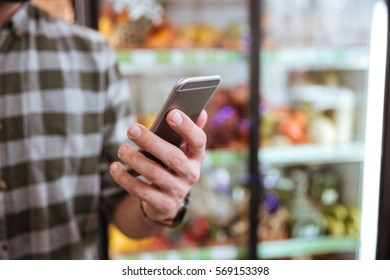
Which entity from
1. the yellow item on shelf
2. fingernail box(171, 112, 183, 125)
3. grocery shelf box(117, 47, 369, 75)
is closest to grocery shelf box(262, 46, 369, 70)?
grocery shelf box(117, 47, 369, 75)

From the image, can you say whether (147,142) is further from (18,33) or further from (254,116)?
(254,116)

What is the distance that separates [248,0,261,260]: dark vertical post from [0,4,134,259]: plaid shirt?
607mm

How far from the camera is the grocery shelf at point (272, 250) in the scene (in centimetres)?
160

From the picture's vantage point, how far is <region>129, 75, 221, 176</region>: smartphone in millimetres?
469

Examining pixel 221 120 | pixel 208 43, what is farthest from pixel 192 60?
pixel 221 120

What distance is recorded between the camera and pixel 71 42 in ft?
3.09

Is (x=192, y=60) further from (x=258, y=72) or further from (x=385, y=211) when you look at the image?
(x=385, y=211)

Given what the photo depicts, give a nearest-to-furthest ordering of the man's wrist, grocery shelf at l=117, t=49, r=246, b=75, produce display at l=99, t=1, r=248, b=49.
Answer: the man's wrist → grocery shelf at l=117, t=49, r=246, b=75 → produce display at l=99, t=1, r=248, b=49

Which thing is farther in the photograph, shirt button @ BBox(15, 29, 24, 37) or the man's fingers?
shirt button @ BBox(15, 29, 24, 37)

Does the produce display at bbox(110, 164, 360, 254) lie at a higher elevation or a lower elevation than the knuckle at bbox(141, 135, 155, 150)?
lower

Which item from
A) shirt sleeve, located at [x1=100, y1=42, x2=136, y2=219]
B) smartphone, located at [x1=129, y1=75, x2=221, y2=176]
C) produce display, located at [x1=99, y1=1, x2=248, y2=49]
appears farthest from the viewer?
produce display, located at [x1=99, y1=1, x2=248, y2=49]

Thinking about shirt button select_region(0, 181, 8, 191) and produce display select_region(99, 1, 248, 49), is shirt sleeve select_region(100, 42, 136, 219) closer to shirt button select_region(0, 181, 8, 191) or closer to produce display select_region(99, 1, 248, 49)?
shirt button select_region(0, 181, 8, 191)

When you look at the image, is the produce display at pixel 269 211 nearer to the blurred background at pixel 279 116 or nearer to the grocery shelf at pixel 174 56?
the blurred background at pixel 279 116

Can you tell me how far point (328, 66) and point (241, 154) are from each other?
0.59m
